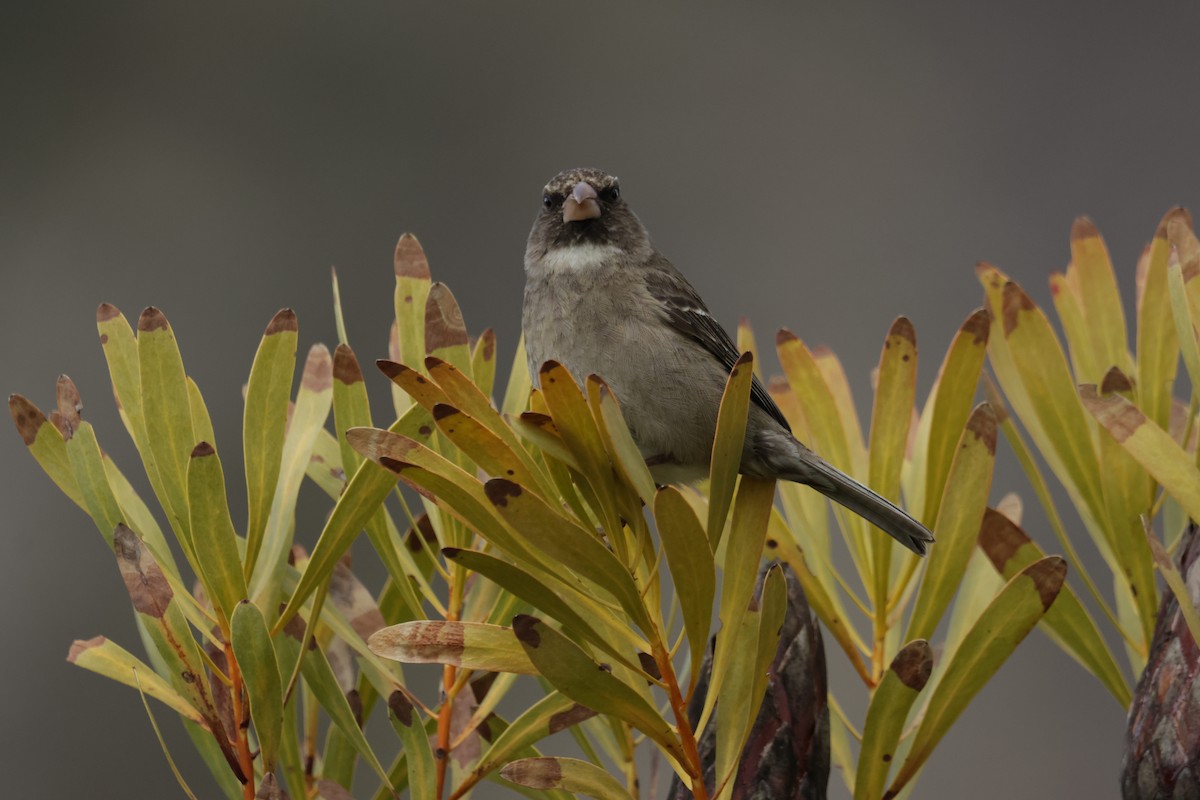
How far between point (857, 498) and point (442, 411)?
47 centimetres

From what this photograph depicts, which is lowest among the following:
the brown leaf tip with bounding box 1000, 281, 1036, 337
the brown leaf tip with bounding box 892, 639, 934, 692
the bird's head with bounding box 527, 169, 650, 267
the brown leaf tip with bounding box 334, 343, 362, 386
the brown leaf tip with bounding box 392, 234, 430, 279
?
the brown leaf tip with bounding box 892, 639, 934, 692

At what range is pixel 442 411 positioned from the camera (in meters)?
0.65

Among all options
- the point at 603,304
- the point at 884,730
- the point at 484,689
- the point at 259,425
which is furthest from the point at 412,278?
the point at 603,304

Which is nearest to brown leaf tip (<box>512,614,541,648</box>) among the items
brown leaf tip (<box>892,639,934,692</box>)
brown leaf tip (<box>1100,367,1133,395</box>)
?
brown leaf tip (<box>892,639,934,692</box>)

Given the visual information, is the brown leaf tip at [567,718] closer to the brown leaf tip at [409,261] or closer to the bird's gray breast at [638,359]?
the brown leaf tip at [409,261]

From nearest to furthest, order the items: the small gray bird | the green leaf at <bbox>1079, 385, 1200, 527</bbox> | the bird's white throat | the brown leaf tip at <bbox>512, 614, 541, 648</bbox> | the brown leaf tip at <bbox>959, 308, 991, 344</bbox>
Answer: the brown leaf tip at <bbox>512, 614, 541, 648</bbox> → the green leaf at <bbox>1079, 385, 1200, 527</bbox> → the brown leaf tip at <bbox>959, 308, 991, 344</bbox> → the small gray bird → the bird's white throat

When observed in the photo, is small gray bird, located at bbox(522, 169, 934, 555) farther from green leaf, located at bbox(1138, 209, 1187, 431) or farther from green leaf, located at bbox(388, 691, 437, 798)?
green leaf, located at bbox(388, 691, 437, 798)

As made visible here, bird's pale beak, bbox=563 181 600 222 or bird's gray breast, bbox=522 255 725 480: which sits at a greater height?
bird's pale beak, bbox=563 181 600 222

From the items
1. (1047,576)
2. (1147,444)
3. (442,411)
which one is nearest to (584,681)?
(442,411)

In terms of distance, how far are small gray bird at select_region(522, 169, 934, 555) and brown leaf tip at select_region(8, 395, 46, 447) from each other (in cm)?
63

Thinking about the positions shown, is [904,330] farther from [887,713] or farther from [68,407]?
[68,407]

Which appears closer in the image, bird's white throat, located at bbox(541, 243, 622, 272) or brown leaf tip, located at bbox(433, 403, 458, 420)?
brown leaf tip, located at bbox(433, 403, 458, 420)

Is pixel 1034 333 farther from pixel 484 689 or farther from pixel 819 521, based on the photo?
pixel 484 689

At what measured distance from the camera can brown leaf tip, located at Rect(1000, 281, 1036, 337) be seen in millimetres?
918
